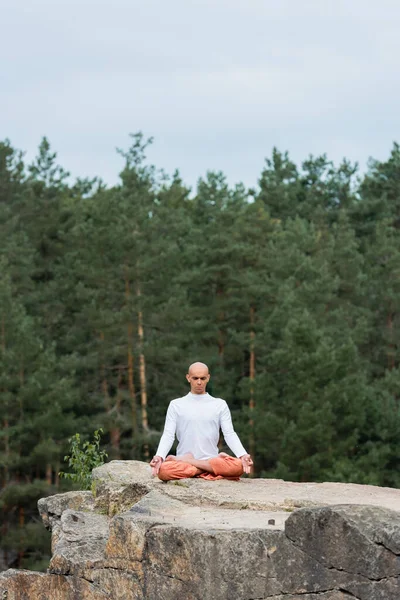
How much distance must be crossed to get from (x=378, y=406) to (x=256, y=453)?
13.2ft

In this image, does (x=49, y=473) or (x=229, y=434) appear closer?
(x=229, y=434)

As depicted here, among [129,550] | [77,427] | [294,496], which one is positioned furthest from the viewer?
[77,427]

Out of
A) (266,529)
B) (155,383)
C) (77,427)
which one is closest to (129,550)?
(266,529)

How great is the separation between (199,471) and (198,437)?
378mm

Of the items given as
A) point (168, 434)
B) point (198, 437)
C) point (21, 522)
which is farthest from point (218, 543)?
point (21, 522)

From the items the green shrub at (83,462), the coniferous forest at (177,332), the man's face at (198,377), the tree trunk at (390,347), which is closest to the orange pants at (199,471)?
the man's face at (198,377)

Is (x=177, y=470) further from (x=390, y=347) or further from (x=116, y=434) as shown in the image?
(x=390, y=347)

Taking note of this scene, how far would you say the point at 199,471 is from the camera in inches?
372

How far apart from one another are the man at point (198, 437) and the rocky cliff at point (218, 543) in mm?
131

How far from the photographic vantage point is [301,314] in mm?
34094

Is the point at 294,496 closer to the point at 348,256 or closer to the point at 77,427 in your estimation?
the point at 77,427

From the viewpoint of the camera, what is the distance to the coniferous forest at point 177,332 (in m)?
32.8

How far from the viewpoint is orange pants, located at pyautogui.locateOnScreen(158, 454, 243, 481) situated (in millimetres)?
9391

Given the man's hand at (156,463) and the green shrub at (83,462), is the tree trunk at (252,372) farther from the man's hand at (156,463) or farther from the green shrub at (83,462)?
the man's hand at (156,463)
